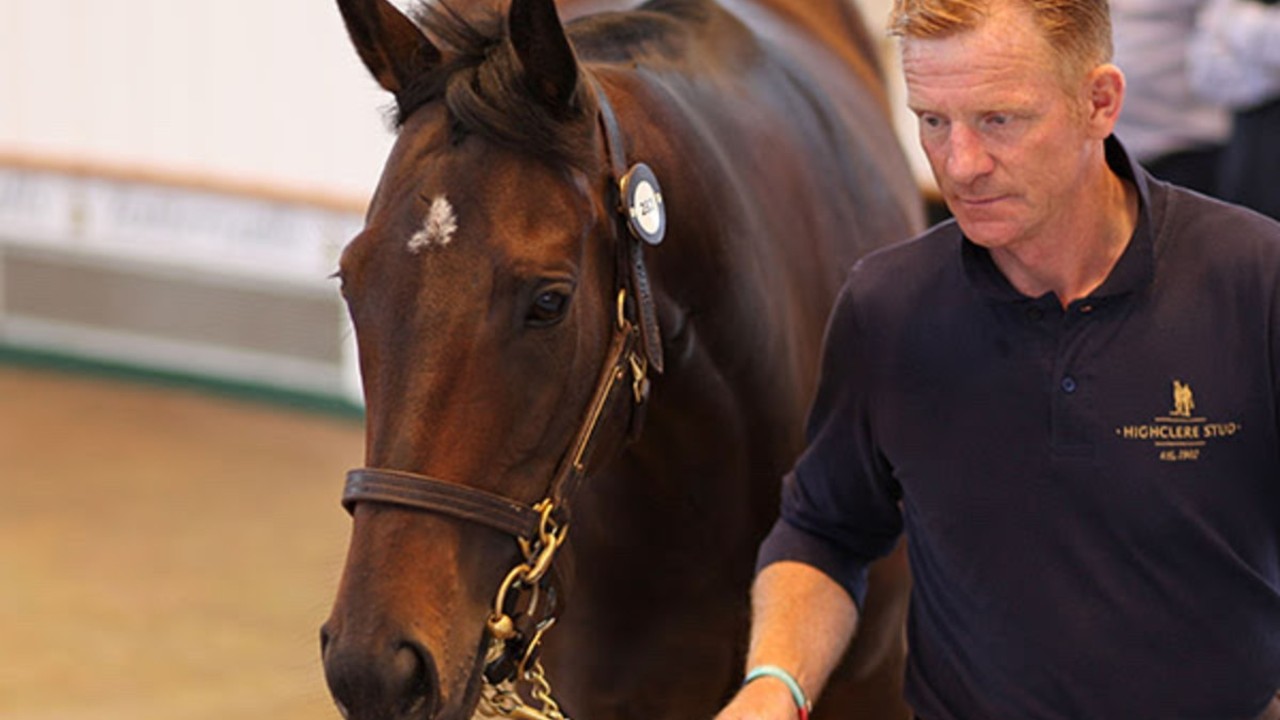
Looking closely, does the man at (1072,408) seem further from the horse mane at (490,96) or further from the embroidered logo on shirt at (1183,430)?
the horse mane at (490,96)

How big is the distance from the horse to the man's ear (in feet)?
1.55

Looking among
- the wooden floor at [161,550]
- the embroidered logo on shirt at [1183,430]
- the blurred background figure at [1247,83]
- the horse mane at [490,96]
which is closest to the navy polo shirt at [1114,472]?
the embroidered logo on shirt at [1183,430]

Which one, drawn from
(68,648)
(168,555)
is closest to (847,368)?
(68,648)

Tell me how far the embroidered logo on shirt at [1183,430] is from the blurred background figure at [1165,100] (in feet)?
5.56

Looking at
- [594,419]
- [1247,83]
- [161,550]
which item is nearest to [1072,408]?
[594,419]

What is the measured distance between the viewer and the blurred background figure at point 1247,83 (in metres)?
3.10

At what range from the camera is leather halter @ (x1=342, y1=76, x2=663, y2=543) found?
174cm

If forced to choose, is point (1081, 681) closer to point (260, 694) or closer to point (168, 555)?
point (260, 694)

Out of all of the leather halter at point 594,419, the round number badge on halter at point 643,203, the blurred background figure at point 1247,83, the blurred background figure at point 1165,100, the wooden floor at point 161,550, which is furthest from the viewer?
the wooden floor at point 161,550

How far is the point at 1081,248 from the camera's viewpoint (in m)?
1.76

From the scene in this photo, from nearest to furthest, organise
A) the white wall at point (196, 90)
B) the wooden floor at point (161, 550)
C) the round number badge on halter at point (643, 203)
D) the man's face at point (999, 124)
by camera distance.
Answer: the man's face at point (999, 124)
the round number badge on halter at point (643, 203)
the wooden floor at point (161, 550)
the white wall at point (196, 90)

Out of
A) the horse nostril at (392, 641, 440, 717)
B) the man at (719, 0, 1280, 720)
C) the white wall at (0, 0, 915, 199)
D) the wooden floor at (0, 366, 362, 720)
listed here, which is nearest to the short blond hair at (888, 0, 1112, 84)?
the man at (719, 0, 1280, 720)

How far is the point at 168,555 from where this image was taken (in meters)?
5.03

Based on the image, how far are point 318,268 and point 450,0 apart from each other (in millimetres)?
4333
